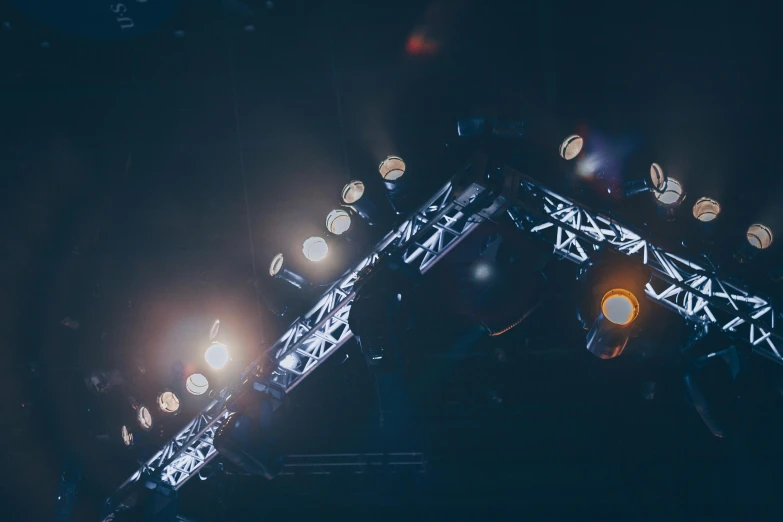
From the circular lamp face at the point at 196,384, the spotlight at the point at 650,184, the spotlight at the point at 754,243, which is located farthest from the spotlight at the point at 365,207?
the spotlight at the point at 754,243

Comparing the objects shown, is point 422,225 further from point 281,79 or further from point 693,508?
point 693,508

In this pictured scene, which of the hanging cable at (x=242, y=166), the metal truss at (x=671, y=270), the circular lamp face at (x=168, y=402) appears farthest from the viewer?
the hanging cable at (x=242, y=166)

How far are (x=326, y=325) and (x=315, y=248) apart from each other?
67cm

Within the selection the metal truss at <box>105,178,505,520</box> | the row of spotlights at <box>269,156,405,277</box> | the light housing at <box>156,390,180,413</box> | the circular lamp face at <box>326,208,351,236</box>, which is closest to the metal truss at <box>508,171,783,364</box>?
the metal truss at <box>105,178,505,520</box>

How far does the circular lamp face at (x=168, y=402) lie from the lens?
4578mm

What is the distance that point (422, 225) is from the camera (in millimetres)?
3490

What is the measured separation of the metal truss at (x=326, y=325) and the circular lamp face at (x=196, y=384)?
0.48 m

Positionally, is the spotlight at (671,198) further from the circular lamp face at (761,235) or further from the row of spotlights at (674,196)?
the circular lamp face at (761,235)

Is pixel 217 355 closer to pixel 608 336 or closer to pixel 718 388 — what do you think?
pixel 608 336

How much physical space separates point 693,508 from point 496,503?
1.61m

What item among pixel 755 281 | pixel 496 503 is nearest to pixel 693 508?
pixel 496 503

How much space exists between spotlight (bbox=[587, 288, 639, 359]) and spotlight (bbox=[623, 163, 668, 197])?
3.64 ft

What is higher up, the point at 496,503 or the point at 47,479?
the point at 496,503

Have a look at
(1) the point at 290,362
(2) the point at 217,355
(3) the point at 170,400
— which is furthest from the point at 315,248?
(3) the point at 170,400
